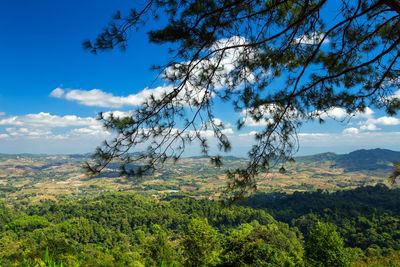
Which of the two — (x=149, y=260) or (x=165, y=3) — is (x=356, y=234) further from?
(x=165, y=3)

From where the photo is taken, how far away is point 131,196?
81.6m

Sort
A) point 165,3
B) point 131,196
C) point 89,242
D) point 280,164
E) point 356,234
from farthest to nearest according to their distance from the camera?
1. point 131,196
2. point 89,242
3. point 356,234
4. point 280,164
5. point 165,3

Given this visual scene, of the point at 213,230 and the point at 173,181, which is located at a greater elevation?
the point at 213,230

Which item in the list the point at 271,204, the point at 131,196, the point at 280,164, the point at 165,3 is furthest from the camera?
the point at 131,196

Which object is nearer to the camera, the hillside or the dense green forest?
the dense green forest

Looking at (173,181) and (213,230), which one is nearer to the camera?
(213,230)

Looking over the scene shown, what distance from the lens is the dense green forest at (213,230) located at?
18.3 m

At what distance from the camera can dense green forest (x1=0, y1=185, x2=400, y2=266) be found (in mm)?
18266

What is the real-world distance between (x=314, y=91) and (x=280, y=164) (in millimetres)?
1340

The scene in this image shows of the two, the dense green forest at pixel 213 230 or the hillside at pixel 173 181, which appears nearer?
the dense green forest at pixel 213 230

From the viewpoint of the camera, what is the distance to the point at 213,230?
85.0 feet

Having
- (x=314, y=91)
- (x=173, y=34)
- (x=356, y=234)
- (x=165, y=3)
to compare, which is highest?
(x=165, y=3)

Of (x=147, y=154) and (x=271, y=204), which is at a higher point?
(x=147, y=154)

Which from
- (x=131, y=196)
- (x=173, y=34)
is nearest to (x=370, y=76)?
(x=173, y=34)
